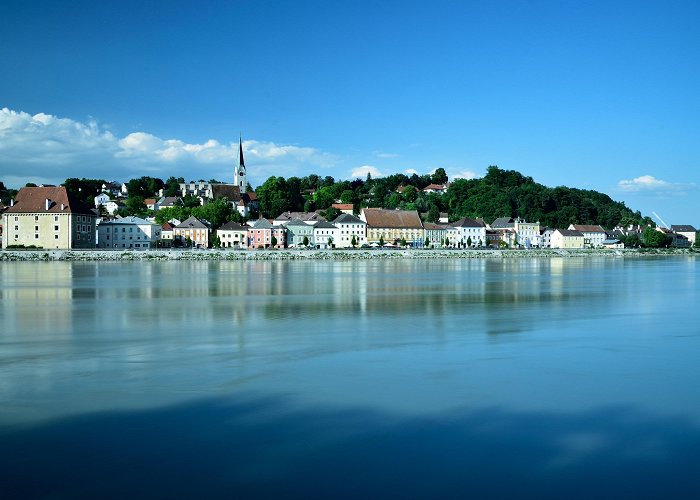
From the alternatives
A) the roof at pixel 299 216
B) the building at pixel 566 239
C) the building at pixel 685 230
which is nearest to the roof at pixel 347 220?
the roof at pixel 299 216

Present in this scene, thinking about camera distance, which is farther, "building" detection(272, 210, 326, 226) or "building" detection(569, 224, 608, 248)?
"building" detection(569, 224, 608, 248)

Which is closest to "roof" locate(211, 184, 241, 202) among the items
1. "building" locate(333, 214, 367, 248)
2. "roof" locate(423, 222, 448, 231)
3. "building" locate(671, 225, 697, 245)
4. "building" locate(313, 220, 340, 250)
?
"building" locate(313, 220, 340, 250)

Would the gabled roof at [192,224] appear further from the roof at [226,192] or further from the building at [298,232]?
the roof at [226,192]

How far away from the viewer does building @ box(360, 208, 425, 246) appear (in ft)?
275

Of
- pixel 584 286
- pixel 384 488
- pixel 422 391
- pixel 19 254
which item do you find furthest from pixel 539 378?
pixel 19 254

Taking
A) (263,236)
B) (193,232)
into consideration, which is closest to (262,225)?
(263,236)

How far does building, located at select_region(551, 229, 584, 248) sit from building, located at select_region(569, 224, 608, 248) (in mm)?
A: 1034

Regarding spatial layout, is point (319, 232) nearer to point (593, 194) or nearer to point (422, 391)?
point (593, 194)

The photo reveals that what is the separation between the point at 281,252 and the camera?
61844mm

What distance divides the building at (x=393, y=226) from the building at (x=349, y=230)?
1080mm

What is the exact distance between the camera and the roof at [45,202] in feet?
192

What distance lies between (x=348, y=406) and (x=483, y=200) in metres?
96.8

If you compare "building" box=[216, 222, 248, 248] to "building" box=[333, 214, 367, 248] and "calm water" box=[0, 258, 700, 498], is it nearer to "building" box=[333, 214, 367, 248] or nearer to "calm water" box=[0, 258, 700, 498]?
"building" box=[333, 214, 367, 248]

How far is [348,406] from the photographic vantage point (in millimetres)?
7605
